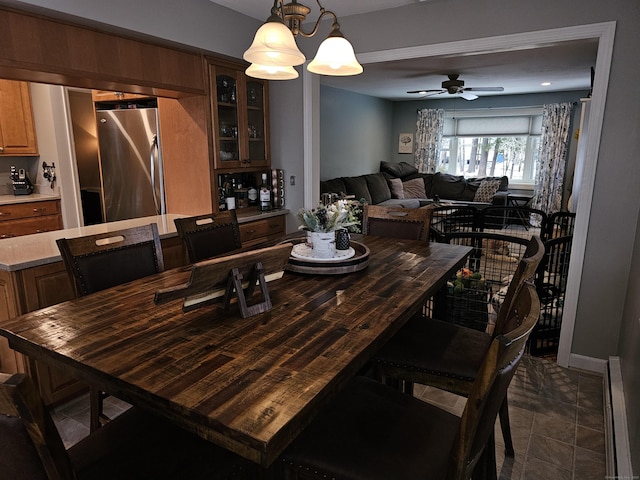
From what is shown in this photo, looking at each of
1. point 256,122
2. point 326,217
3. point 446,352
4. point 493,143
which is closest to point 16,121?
point 256,122

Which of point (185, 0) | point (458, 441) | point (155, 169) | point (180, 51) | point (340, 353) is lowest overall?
point (458, 441)

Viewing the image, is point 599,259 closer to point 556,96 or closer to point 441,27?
point 441,27

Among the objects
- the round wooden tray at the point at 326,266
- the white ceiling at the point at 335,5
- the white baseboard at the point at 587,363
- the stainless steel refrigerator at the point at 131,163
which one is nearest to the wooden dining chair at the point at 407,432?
the round wooden tray at the point at 326,266

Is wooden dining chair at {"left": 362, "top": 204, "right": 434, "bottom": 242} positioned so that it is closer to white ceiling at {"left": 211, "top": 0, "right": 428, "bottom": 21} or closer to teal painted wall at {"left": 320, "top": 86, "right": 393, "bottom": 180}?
white ceiling at {"left": 211, "top": 0, "right": 428, "bottom": 21}

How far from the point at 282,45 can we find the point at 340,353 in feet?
4.02

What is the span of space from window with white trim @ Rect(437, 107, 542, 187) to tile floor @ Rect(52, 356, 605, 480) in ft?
22.1

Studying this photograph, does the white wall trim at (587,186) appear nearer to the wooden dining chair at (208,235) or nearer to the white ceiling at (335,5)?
the white ceiling at (335,5)

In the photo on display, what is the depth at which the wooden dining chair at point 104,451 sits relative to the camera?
28.6 inches

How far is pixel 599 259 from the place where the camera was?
2.55 meters

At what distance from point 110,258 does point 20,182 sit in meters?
3.30

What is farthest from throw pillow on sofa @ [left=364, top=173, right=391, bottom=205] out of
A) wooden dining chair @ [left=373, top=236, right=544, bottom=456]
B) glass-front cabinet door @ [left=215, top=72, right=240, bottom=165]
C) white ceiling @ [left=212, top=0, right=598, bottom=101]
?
wooden dining chair @ [left=373, top=236, right=544, bottom=456]

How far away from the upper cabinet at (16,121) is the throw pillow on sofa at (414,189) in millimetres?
6149

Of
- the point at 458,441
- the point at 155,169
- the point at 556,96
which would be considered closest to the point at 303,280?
A: the point at 458,441

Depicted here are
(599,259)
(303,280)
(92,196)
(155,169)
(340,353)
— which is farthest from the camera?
(92,196)
